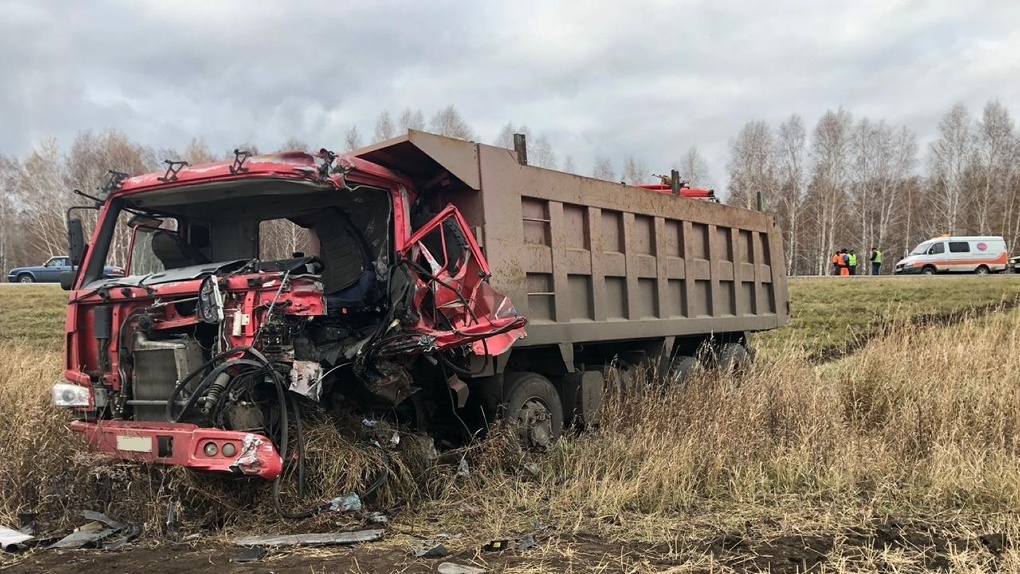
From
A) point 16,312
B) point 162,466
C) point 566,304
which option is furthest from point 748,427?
point 16,312

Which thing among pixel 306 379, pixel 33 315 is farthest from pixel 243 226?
pixel 33 315

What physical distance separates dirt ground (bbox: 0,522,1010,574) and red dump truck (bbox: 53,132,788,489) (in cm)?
50

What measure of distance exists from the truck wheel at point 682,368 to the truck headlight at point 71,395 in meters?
4.97

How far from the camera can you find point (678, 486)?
4.63 meters

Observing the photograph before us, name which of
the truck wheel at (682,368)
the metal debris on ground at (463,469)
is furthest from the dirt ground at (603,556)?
the truck wheel at (682,368)

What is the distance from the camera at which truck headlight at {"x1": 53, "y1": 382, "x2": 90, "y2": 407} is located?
4.43 m

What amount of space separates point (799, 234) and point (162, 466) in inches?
1802

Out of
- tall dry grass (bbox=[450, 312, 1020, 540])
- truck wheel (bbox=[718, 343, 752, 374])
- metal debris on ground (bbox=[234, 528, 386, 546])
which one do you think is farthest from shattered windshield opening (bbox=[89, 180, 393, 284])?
truck wheel (bbox=[718, 343, 752, 374])

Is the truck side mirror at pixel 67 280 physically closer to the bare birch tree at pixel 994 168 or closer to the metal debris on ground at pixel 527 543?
the metal debris on ground at pixel 527 543

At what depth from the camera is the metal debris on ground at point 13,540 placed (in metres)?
3.96

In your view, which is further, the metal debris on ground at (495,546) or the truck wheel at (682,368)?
the truck wheel at (682,368)

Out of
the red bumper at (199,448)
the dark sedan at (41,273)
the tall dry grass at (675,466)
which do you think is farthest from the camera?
the dark sedan at (41,273)

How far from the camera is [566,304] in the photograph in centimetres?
621

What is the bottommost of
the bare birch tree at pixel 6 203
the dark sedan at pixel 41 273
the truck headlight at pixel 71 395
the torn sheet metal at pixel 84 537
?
the torn sheet metal at pixel 84 537
